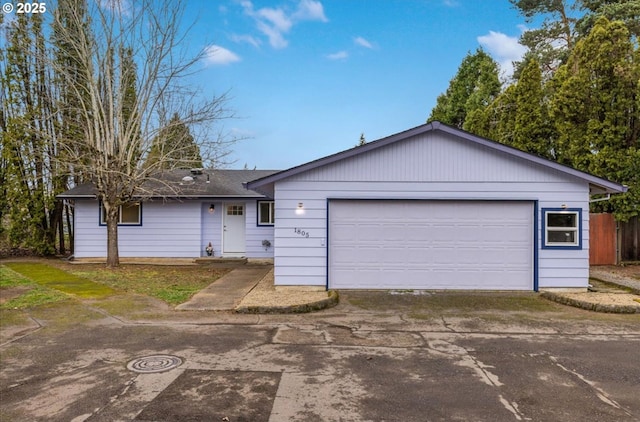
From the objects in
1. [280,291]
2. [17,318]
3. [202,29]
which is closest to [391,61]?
[202,29]

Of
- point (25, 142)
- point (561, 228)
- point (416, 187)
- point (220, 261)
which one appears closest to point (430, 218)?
point (416, 187)

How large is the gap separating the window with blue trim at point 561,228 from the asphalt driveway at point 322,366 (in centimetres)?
217

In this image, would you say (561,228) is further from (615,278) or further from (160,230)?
(160,230)

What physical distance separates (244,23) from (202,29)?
4079 mm

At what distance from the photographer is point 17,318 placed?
21.6 ft

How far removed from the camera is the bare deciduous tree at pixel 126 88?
11961mm

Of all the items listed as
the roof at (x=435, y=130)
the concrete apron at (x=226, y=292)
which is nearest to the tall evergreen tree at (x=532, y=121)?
the roof at (x=435, y=130)

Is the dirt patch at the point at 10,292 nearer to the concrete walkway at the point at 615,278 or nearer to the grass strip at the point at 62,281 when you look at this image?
the grass strip at the point at 62,281

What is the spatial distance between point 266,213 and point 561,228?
9327 millimetres

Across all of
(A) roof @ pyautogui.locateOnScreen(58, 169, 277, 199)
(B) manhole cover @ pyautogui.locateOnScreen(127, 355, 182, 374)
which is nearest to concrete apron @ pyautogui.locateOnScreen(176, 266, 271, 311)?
(B) manhole cover @ pyautogui.locateOnScreen(127, 355, 182, 374)

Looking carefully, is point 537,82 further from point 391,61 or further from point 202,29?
point 202,29

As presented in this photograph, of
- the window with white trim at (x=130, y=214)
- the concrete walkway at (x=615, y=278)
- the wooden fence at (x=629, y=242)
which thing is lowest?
the concrete walkway at (x=615, y=278)

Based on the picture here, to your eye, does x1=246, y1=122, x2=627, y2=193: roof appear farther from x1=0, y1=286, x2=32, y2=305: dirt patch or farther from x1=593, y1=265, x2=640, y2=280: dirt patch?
x1=0, y1=286, x2=32, y2=305: dirt patch

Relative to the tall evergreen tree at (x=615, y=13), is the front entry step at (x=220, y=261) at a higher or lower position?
lower
